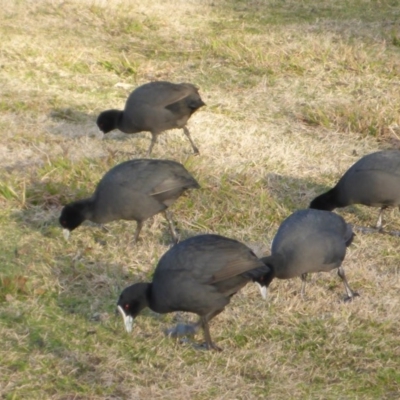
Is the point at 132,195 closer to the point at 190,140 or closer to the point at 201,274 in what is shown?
the point at 201,274

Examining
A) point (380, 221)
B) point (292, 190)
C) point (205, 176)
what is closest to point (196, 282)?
point (205, 176)

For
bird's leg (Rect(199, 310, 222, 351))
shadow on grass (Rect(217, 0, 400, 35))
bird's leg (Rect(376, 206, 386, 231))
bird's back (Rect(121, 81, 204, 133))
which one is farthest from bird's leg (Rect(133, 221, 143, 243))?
shadow on grass (Rect(217, 0, 400, 35))

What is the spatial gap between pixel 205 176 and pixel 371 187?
52.1 inches

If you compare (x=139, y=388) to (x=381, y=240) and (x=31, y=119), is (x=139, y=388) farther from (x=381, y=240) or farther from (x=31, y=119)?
(x=31, y=119)

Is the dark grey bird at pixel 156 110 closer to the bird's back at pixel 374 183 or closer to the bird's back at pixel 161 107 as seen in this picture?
the bird's back at pixel 161 107

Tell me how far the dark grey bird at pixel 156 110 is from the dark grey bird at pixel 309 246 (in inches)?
82.0

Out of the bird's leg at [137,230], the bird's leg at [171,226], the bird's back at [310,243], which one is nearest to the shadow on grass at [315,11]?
the bird's leg at [171,226]

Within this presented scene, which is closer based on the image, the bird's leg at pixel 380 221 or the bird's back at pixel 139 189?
the bird's back at pixel 139 189

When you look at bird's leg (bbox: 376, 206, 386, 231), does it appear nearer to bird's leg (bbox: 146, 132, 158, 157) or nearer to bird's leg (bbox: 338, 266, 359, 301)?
bird's leg (bbox: 338, 266, 359, 301)

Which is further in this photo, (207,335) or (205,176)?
(205,176)

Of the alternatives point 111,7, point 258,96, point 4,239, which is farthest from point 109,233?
point 111,7

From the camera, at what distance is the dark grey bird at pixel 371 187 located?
6.78 meters

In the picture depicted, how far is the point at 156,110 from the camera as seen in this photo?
303 inches

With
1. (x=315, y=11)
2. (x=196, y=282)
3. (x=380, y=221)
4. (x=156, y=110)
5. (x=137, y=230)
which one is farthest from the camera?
(x=315, y=11)
